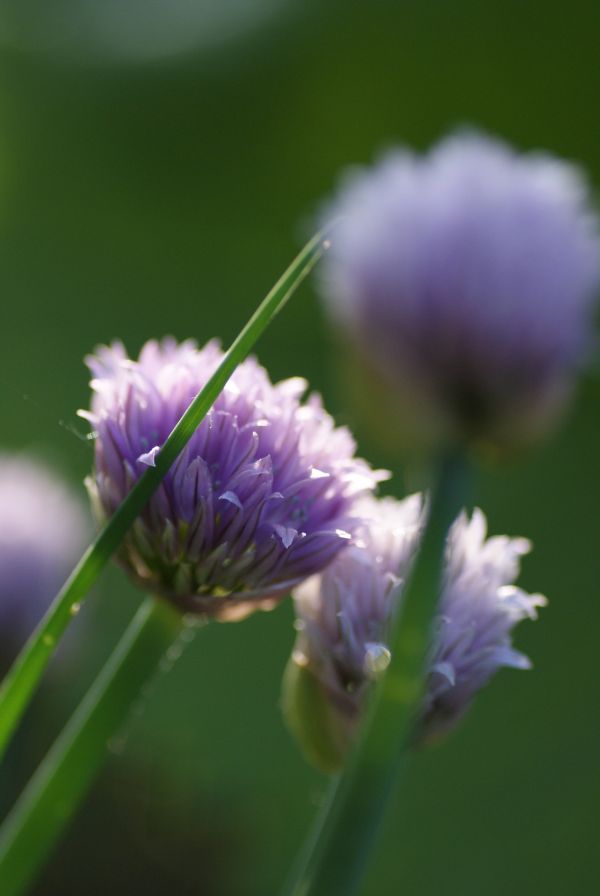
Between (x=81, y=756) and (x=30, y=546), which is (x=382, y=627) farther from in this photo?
(x=30, y=546)

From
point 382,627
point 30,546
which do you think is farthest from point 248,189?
point 382,627

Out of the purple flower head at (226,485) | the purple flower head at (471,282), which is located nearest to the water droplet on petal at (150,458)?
the purple flower head at (226,485)

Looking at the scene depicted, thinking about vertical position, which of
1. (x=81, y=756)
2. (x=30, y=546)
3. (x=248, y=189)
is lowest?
(x=81, y=756)

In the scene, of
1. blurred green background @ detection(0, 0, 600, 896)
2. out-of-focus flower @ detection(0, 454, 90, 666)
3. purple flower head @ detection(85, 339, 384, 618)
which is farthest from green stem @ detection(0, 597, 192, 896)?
blurred green background @ detection(0, 0, 600, 896)

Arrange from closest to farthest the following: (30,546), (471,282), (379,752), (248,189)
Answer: (379,752) < (471,282) < (30,546) < (248,189)

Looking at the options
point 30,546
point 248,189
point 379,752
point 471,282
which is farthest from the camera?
point 248,189

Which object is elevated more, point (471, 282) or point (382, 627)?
point (471, 282)
